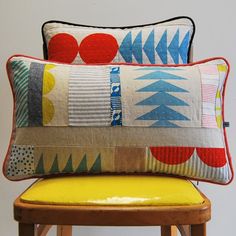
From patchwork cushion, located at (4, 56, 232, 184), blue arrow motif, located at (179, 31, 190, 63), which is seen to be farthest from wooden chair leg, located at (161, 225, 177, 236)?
blue arrow motif, located at (179, 31, 190, 63)

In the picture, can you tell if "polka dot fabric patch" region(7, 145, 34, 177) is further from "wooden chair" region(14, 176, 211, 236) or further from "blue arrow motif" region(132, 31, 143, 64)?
"blue arrow motif" region(132, 31, 143, 64)

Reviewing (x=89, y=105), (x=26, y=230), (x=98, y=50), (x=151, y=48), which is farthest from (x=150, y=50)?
(x=26, y=230)

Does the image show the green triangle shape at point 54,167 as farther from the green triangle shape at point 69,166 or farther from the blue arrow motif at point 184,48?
the blue arrow motif at point 184,48

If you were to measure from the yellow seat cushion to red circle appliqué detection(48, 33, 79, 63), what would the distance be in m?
0.30

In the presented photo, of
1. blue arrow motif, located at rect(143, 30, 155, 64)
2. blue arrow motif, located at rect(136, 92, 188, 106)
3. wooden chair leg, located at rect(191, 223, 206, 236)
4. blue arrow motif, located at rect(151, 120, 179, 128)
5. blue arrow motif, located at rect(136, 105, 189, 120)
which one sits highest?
blue arrow motif, located at rect(143, 30, 155, 64)

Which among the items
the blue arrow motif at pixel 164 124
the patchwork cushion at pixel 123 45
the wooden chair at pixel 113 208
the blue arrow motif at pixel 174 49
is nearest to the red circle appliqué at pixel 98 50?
the patchwork cushion at pixel 123 45

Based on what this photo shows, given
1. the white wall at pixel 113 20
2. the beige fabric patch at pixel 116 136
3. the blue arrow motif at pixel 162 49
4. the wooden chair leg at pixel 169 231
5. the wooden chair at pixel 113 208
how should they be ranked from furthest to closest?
the white wall at pixel 113 20 < the wooden chair leg at pixel 169 231 < the blue arrow motif at pixel 162 49 < the beige fabric patch at pixel 116 136 < the wooden chair at pixel 113 208

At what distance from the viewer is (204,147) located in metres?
0.72

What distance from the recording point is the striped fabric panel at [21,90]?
749 mm

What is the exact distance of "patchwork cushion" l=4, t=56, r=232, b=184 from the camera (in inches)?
28.8

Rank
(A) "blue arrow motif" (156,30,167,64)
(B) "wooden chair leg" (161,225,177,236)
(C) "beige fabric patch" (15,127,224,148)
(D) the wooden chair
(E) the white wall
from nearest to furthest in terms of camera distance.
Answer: (D) the wooden chair < (C) "beige fabric patch" (15,127,224,148) < (A) "blue arrow motif" (156,30,167,64) < (B) "wooden chair leg" (161,225,177,236) < (E) the white wall

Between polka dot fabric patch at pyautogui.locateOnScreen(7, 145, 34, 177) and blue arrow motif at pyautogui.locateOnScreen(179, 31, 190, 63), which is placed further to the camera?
blue arrow motif at pyautogui.locateOnScreen(179, 31, 190, 63)

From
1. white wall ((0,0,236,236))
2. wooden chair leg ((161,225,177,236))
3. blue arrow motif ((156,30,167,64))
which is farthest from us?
white wall ((0,0,236,236))

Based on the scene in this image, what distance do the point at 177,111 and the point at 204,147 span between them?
0.08 m
